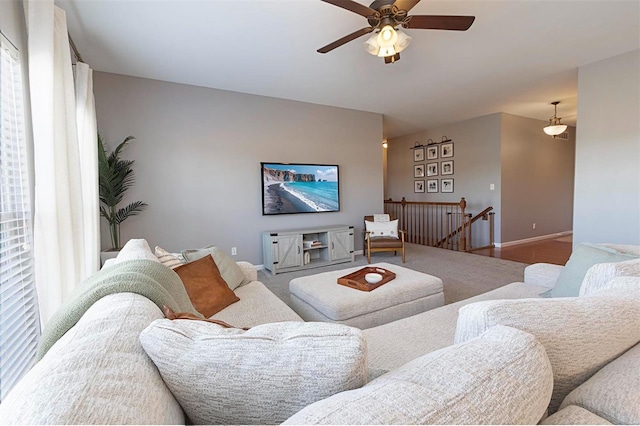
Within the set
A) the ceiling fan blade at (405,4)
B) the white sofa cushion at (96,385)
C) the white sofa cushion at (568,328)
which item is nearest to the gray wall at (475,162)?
the ceiling fan blade at (405,4)

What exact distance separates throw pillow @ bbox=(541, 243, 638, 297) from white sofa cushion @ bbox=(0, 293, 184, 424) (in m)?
1.88

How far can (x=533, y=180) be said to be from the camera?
5918 mm

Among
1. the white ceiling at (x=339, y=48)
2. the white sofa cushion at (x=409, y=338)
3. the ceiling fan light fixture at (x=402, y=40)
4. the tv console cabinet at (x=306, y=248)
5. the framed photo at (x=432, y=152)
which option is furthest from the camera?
the framed photo at (x=432, y=152)

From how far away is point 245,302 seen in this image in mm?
1867

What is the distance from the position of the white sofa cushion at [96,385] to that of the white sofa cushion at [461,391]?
0.29 meters

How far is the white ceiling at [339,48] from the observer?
89.0 inches

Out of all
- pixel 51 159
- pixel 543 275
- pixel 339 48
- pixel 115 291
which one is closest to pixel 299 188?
pixel 339 48

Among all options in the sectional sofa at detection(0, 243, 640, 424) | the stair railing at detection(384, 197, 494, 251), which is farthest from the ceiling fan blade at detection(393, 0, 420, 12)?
the stair railing at detection(384, 197, 494, 251)

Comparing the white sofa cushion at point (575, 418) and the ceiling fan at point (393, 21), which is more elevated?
the ceiling fan at point (393, 21)

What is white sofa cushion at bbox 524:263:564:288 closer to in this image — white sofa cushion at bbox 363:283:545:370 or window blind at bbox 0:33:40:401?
white sofa cushion at bbox 363:283:545:370

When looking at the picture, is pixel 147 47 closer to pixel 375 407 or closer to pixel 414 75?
pixel 414 75

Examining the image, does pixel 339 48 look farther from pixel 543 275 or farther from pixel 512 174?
pixel 512 174

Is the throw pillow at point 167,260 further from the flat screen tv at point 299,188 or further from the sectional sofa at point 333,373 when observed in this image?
the flat screen tv at point 299,188

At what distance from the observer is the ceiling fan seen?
1.85 meters
